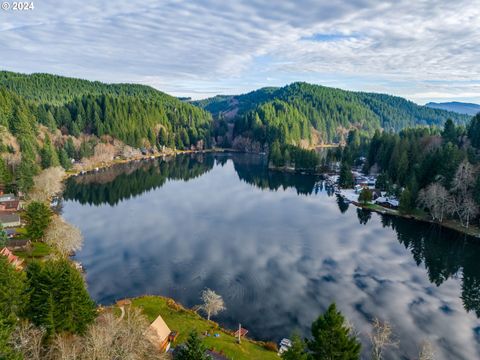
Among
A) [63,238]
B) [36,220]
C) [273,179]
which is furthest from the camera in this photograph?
[273,179]

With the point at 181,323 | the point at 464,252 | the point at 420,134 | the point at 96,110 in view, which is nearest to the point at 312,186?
the point at 420,134

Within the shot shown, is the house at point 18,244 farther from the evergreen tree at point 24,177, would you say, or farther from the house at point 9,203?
the evergreen tree at point 24,177

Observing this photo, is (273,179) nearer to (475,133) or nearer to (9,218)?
(475,133)

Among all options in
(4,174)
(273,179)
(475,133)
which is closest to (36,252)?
(4,174)

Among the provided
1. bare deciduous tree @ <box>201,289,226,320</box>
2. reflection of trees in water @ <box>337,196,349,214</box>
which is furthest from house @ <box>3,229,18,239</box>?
reflection of trees in water @ <box>337,196,349,214</box>

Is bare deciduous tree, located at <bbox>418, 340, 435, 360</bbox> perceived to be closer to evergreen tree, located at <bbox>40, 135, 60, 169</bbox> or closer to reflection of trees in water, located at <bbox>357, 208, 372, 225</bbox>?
reflection of trees in water, located at <bbox>357, 208, 372, 225</bbox>
